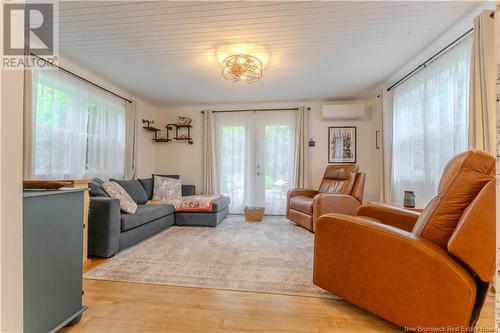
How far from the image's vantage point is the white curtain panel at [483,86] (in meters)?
1.83

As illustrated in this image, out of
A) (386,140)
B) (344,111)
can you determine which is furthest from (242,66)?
(386,140)

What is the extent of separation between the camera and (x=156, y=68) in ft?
10.0

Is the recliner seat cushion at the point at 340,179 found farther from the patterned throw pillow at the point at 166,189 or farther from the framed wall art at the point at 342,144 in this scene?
the patterned throw pillow at the point at 166,189

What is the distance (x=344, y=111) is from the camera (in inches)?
169

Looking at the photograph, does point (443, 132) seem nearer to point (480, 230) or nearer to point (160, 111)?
point (480, 230)

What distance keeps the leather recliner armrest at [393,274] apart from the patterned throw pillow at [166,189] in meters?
3.17

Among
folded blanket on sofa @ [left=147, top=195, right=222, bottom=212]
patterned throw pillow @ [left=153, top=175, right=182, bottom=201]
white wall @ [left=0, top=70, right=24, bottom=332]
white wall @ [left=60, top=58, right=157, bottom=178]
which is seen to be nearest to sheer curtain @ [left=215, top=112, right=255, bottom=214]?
patterned throw pillow @ [left=153, top=175, right=182, bottom=201]

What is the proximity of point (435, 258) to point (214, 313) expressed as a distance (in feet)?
4.02

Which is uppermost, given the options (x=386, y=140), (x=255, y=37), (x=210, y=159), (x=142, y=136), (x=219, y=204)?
(x=255, y=37)

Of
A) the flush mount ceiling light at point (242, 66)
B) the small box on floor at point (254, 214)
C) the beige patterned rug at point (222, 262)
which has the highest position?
the flush mount ceiling light at point (242, 66)

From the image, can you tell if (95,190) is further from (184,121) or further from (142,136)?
(184,121)

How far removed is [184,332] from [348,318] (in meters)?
0.95

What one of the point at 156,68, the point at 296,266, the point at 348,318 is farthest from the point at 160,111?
the point at 348,318

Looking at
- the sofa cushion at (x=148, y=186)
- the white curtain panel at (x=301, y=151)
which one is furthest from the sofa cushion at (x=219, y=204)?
the white curtain panel at (x=301, y=151)
